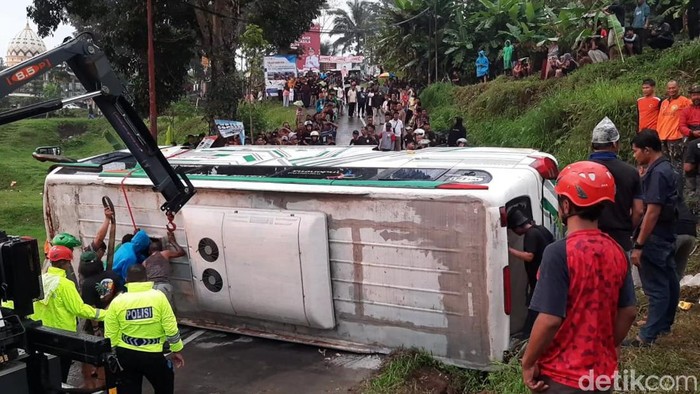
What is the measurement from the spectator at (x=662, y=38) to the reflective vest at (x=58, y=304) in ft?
41.1

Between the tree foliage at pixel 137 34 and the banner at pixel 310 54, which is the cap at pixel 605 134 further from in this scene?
the banner at pixel 310 54

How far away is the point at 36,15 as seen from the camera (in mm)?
16859

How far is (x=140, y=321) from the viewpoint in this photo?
15.2 feet

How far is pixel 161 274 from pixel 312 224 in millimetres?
1743

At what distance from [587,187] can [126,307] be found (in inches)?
130

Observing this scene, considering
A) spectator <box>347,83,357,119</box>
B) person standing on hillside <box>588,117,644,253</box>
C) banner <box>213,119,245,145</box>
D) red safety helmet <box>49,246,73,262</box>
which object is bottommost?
red safety helmet <box>49,246,73,262</box>

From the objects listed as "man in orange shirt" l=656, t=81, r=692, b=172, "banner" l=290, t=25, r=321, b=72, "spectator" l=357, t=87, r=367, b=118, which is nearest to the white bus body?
"man in orange shirt" l=656, t=81, r=692, b=172

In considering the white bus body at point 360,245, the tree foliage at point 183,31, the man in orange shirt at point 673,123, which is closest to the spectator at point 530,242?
the white bus body at point 360,245

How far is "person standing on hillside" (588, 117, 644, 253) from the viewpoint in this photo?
4.90 m

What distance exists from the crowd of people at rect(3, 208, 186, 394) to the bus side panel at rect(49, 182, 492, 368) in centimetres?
69

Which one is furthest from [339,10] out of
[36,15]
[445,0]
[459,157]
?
[459,157]

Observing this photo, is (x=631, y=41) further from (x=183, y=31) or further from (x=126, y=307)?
(x=126, y=307)

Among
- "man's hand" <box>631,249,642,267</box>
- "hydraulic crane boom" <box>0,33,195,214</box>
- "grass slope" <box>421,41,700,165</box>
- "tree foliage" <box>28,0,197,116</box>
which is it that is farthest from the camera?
"tree foliage" <box>28,0,197,116</box>

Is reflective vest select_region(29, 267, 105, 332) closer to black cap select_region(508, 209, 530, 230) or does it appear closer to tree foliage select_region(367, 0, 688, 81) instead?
black cap select_region(508, 209, 530, 230)
